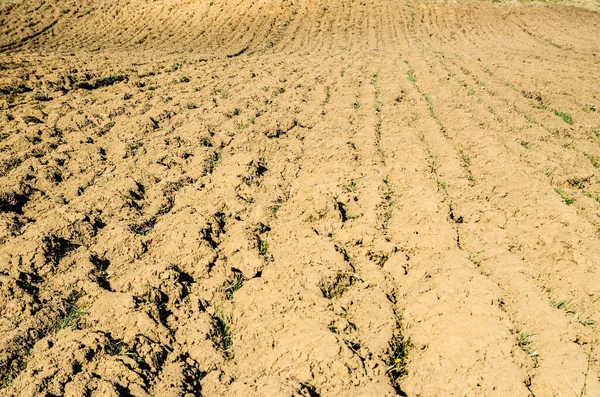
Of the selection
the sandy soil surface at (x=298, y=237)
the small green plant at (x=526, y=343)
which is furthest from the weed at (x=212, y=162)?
the small green plant at (x=526, y=343)

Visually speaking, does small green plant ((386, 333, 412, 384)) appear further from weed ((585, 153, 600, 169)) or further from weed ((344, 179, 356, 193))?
weed ((585, 153, 600, 169))

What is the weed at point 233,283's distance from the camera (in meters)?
3.01

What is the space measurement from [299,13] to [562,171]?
15763mm

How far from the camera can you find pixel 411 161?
4.73m

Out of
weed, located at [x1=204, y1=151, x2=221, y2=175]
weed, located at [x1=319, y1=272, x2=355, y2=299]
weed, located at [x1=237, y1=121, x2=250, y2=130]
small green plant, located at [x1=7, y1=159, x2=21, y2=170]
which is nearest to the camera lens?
weed, located at [x1=319, y1=272, x2=355, y2=299]

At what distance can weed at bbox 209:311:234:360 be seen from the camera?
257cm

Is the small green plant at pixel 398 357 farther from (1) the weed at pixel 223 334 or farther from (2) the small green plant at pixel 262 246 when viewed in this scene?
(2) the small green plant at pixel 262 246

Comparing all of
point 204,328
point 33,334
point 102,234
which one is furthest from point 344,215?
point 33,334

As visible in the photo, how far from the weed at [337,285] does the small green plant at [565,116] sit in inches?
215

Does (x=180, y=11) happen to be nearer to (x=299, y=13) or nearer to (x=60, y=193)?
(x=299, y=13)

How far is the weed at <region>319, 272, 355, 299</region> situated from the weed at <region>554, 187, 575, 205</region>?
2.69 m

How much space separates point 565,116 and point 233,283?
6.40m

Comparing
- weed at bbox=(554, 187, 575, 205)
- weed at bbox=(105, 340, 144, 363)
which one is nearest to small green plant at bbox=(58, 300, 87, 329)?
weed at bbox=(105, 340, 144, 363)

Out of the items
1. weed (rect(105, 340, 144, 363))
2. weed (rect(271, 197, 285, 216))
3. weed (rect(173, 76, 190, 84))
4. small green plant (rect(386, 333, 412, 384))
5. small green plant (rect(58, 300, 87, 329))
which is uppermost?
weed (rect(173, 76, 190, 84))
